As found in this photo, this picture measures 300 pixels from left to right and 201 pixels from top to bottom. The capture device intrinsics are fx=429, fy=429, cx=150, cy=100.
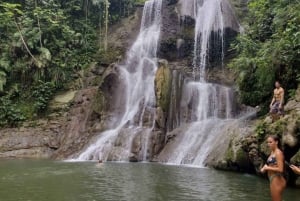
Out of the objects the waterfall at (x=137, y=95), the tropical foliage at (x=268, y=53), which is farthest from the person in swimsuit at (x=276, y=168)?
the waterfall at (x=137, y=95)

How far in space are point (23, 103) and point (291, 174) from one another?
20993mm

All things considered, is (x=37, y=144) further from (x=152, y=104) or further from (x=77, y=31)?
(x=77, y=31)

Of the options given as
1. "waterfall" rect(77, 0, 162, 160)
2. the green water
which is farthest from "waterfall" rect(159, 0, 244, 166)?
the green water

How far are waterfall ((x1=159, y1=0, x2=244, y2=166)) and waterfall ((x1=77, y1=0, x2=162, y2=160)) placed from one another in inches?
76.1

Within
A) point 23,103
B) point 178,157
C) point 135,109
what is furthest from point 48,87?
point 178,157

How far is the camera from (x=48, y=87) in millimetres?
29094

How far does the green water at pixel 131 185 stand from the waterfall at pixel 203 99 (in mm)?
3646

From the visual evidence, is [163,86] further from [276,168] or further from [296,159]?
[276,168]

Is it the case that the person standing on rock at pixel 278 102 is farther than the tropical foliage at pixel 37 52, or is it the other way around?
the tropical foliage at pixel 37 52

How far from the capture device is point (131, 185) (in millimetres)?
12414

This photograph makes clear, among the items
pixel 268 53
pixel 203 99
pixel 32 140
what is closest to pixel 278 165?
pixel 268 53

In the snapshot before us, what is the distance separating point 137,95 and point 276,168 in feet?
63.7

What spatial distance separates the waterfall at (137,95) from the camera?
872 inches

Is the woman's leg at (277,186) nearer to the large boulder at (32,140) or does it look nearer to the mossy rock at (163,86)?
the mossy rock at (163,86)
